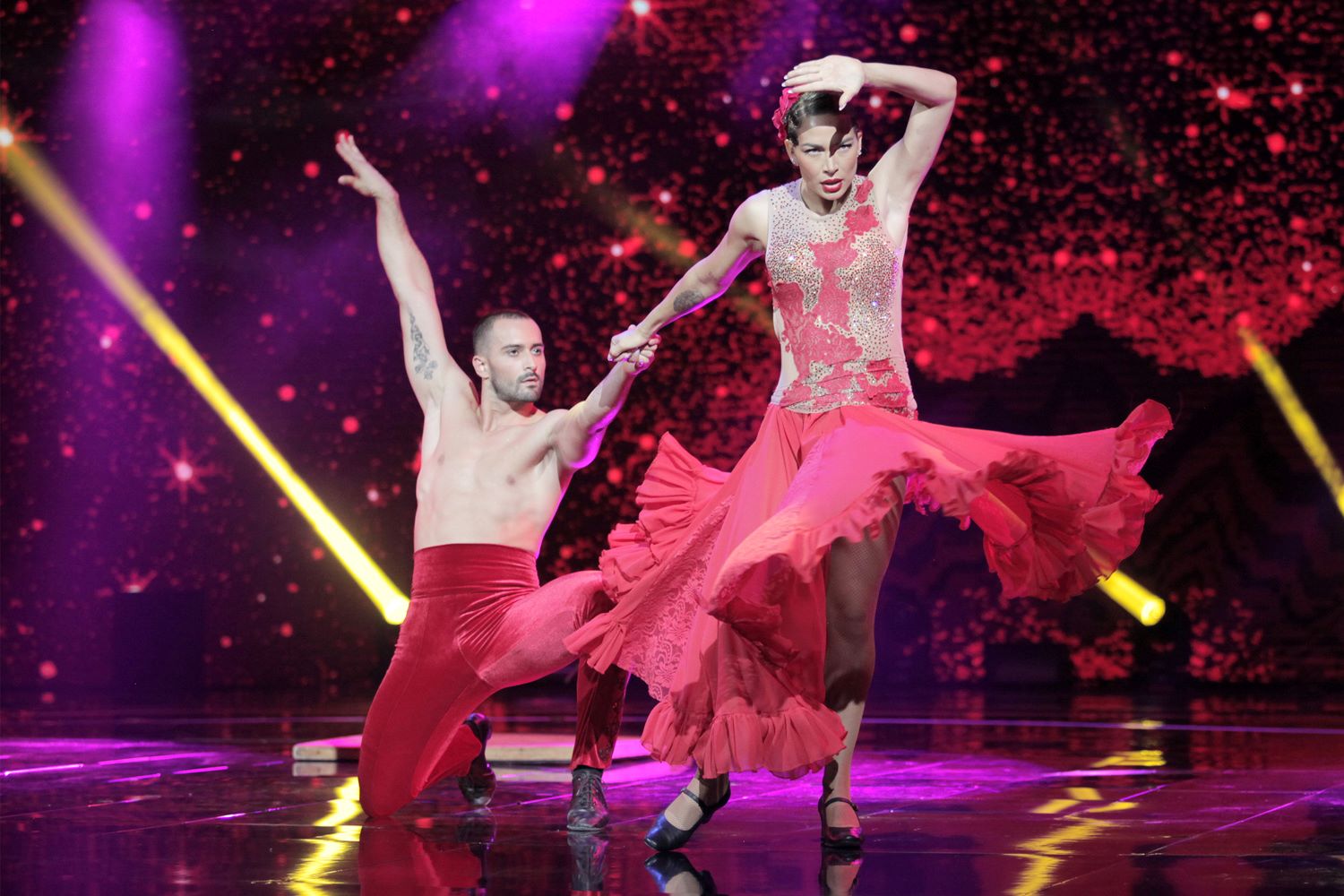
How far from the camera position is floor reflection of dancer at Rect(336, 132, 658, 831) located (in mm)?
3250

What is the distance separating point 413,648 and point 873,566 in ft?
3.87

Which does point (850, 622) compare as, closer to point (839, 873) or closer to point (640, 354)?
point (839, 873)

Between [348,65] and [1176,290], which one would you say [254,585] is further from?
[1176,290]

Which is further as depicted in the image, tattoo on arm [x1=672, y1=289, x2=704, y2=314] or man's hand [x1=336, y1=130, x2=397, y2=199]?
man's hand [x1=336, y1=130, x2=397, y2=199]

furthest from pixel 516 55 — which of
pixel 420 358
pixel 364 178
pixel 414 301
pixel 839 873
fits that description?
pixel 839 873

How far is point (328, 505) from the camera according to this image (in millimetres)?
8617

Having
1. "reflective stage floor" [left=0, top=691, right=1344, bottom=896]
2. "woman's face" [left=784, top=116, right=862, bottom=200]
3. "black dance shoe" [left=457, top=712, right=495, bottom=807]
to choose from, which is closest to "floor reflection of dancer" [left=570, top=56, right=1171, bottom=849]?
"woman's face" [left=784, top=116, right=862, bottom=200]

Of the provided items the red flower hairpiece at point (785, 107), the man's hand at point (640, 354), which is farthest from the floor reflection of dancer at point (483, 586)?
the red flower hairpiece at point (785, 107)

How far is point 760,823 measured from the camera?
3.10 meters

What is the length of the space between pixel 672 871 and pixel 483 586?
43.8 inches

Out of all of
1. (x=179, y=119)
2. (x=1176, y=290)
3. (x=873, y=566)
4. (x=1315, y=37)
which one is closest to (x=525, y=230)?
(x=179, y=119)

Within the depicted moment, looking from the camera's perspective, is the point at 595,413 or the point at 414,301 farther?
the point at 414,301

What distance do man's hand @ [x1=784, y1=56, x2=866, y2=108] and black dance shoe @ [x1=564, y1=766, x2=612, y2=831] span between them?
4.55 feet

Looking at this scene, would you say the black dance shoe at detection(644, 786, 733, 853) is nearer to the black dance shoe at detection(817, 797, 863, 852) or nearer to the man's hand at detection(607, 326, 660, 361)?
the black dance shoe at detection(817, 797, 863, 852)
